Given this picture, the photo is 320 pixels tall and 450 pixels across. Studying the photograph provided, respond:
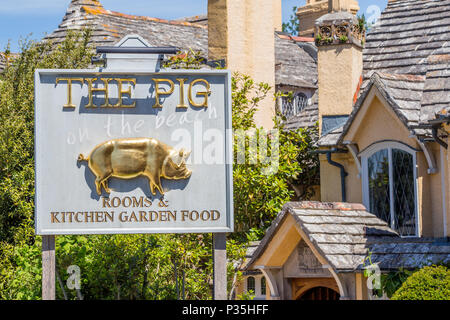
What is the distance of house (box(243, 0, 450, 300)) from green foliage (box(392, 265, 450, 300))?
86 cm

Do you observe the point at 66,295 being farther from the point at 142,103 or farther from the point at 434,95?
the point at 434,95

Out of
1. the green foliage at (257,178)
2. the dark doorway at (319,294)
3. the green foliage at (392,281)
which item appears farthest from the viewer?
the green foliage at (257,178)

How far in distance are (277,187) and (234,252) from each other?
6.66 feet

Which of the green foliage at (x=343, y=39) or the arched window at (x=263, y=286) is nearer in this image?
the green foliage at (x=343, y=39)

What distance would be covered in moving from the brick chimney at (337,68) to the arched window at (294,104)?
21.4 feet

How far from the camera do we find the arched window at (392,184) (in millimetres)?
18344

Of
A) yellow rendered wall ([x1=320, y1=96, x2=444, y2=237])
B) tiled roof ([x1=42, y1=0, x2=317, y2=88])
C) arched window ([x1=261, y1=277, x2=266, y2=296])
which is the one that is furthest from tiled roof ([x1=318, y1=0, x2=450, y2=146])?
tiled roof ([x1=42, y1=0, x2=317, y2=88])

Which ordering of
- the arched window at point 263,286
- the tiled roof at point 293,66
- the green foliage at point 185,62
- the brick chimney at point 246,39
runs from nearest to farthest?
the green foliage at point 185,62
the arched window at point 263,286
the brick chimney at point 246,39
the tiled roof at point 293,66

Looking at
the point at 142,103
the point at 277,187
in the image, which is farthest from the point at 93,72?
the point at 277,187

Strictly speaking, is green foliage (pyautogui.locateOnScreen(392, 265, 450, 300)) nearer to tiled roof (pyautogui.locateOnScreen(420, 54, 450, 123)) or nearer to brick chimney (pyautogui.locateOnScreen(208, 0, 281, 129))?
tiled roof (pyautogui.locateOnScreen(420, 54, 450, 123))

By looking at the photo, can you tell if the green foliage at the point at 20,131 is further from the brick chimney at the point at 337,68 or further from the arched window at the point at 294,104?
the arched window at the point at 294,104

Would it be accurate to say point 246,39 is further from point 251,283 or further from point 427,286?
point 427,286

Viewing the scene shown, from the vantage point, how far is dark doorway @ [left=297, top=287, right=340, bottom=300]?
62.2 ft

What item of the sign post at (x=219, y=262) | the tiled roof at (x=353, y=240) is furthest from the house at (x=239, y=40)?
the sign post at (x=219, y=262)
